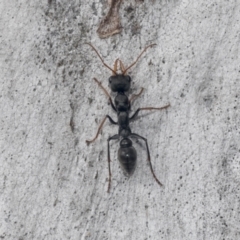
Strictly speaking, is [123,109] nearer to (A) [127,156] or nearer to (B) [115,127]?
(B) [115,127]

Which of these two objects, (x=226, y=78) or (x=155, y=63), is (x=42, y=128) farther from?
(x=226, y=78)

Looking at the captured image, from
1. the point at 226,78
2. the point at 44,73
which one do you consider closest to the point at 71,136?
the point at 44,73

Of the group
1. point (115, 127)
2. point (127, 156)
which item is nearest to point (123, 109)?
point (115, 127)

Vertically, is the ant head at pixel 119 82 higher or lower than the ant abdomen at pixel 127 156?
higher

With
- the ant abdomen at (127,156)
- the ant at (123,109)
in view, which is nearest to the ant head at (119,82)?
the ant at (123,109)

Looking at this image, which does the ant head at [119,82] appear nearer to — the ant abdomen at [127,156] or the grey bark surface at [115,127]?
the grey bark surface at [115,127]

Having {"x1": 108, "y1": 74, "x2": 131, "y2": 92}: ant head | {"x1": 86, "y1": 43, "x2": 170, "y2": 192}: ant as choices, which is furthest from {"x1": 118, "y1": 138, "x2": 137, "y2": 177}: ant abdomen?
{"x1": 108, "y1": 74, "x2": 131, "y2": 92}: ant head
